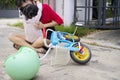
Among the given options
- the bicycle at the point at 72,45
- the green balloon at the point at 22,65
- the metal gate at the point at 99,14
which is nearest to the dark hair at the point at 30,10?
the bicycle at the point at 72,45

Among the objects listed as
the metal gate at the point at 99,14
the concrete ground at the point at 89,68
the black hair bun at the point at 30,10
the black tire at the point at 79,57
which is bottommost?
the concrete ground at the point at 89,68

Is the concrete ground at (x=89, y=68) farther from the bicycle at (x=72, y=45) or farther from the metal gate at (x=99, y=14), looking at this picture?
the metal gate at (x=99, y=14)

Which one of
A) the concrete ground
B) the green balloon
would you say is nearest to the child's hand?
the concrete ground

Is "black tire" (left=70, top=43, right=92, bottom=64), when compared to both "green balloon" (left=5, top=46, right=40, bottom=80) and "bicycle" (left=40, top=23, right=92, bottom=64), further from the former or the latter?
"green balloon" (left=5, top=46, right=40, bottom=80)

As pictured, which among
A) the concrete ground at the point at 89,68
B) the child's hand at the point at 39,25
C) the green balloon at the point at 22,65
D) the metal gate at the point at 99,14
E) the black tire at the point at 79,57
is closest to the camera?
the green balloon at the point at 22,65

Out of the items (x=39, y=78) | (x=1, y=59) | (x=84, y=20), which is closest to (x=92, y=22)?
(x=84, y=20)

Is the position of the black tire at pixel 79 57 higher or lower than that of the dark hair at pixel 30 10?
lower

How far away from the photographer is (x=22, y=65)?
Result: 15.4 ft

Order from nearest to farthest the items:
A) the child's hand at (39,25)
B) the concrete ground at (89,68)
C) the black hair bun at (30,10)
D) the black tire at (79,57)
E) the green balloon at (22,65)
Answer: the green balloon at (22,65), the concrete ground at (89,68), the black hair bun at (30,10), the child's hand at (39,25), the black tire at (79,57)

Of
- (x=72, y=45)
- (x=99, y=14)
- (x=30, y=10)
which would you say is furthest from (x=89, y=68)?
(x=99, y=14)

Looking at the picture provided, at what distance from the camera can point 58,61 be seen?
605 centimetres

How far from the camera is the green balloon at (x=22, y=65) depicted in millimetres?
4688

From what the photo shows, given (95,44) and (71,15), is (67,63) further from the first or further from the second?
(71,15)

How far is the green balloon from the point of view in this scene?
469 centimetres
